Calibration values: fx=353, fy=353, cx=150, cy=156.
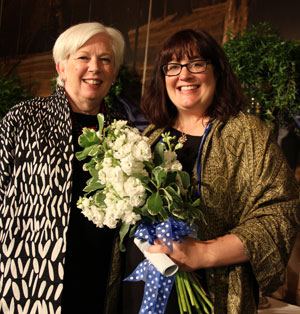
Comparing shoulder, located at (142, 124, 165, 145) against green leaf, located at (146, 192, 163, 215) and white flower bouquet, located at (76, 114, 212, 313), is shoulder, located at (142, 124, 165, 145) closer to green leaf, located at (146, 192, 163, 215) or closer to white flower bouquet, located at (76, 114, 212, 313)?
white flower bouquet, located at (76, 114, 212, 313)

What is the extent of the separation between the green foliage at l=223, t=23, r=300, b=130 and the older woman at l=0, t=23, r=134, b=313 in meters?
1.19

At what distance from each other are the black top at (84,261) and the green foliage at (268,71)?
1.49 m

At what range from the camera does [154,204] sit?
1.25 m

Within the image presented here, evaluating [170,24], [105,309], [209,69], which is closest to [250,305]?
[105,309]

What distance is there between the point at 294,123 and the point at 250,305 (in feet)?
5.33

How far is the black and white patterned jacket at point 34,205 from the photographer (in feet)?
5.26

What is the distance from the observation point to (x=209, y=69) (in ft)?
5.66

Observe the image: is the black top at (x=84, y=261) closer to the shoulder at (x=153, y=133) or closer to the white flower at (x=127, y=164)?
the shoulder at (x=153, y=133)

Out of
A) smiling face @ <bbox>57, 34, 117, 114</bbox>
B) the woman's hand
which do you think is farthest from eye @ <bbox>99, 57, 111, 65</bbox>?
the woman's hand

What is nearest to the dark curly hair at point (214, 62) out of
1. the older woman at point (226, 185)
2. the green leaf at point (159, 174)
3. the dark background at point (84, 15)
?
the older woman at point (226, 185)

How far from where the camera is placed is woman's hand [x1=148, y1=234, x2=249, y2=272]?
1374mm

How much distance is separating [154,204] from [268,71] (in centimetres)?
179

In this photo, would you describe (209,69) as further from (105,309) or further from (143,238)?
(105,309)

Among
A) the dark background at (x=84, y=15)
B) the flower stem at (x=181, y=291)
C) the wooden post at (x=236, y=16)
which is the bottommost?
the flower stem at (x=181, y=291)
